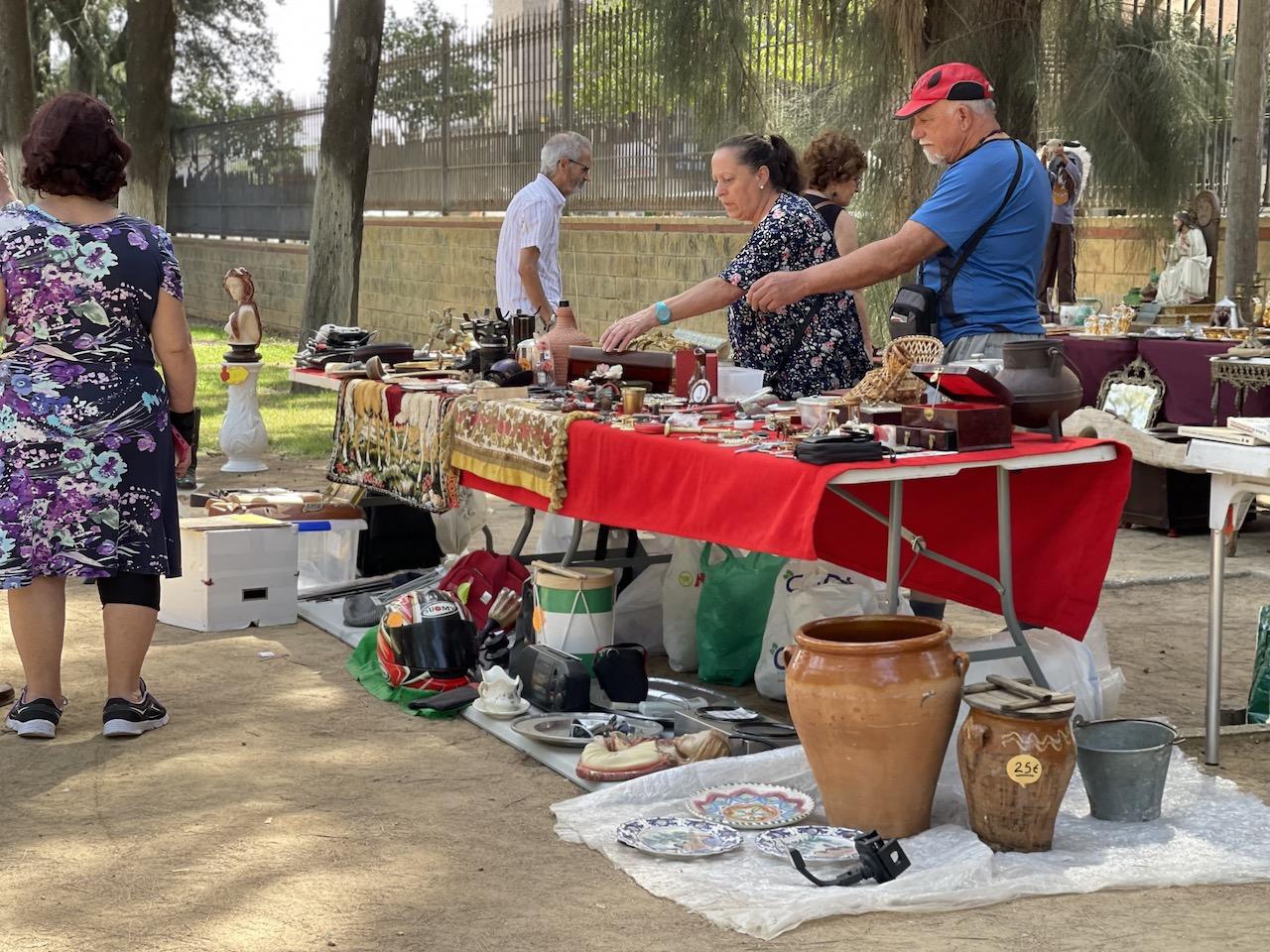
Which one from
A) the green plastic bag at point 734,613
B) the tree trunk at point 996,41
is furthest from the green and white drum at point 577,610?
the tree trunk at point 996,41

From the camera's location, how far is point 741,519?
155 inches

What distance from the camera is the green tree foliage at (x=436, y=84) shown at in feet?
56.3

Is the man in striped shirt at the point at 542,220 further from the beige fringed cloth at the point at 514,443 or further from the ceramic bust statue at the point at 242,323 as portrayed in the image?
the ceramic bust statue at the point at 242,323

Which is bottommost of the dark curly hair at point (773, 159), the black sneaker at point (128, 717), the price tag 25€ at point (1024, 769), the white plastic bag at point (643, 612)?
the black sneaker at point (128, 717)

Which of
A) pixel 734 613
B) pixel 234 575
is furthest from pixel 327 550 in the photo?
pixel 734 613

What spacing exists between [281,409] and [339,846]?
953 cm

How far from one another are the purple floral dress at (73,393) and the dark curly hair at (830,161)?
2498 mm

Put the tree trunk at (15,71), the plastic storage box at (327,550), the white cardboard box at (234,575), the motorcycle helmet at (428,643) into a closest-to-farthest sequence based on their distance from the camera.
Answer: the motorcycle helmet at (428,643) → the white cardboard box at (234,575) → the plastic storage box at (327,550) → the tree trunk at (15,71)

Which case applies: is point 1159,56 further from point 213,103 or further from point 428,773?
point 213,103

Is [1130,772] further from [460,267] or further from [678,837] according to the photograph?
[460,267]

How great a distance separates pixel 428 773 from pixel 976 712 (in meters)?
1.51

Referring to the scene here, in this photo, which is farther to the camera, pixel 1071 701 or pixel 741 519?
pixel 741 519

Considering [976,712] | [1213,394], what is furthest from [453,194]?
[976,712]

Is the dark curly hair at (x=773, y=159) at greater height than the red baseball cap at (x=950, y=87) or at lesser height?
lesser
